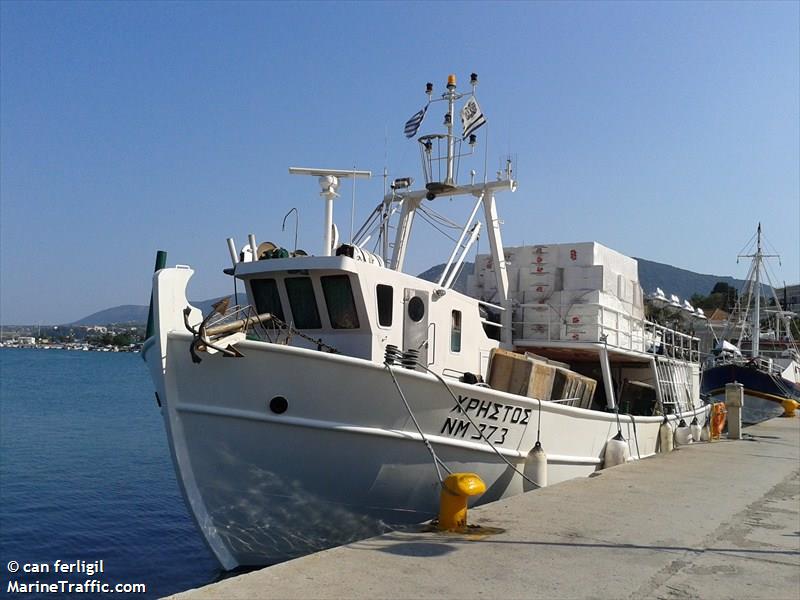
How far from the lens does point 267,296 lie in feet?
32.1

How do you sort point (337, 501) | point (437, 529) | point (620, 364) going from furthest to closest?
point (620, 364) → point (337, 501) → point (437, 529)

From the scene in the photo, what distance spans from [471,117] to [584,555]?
8345mm

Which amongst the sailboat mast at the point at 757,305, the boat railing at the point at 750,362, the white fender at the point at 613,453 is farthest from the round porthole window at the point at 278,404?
the sailboat mast at the point at 757,305

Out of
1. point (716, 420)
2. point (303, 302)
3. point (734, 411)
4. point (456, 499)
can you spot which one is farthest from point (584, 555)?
point (716, 420)

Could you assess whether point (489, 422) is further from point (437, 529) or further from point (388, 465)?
point (437, 529)

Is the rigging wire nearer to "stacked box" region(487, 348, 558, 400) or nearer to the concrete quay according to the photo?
the concrete quay

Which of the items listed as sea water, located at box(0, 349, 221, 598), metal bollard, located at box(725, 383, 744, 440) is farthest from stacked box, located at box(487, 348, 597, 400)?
metal bollard, located at box(725, 383, 744, 440)

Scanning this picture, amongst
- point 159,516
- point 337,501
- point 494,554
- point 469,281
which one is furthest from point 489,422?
point 159,516

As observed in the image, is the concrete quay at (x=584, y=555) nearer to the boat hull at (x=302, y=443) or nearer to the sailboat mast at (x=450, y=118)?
the boat hull at (x=302, y=443)

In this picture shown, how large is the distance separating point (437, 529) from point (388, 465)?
4.24ft

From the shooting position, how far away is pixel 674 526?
25.3ft

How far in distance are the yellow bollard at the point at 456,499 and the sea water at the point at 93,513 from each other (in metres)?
3.22

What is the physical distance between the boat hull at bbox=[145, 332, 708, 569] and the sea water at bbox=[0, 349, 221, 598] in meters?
1.21

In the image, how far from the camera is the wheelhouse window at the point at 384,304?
30.7 ft
